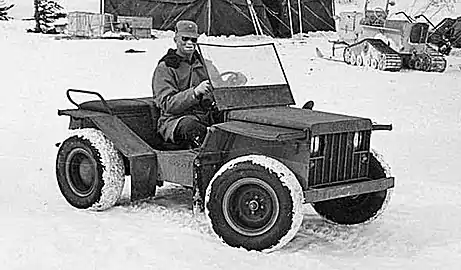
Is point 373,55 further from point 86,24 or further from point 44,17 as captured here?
point 44,17

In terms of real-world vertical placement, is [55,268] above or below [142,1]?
below

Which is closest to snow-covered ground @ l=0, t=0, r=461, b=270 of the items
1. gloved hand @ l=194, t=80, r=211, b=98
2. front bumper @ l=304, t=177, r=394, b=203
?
front bumper @ l=304, t=177, r=394, b=203

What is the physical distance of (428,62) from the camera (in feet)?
60.2

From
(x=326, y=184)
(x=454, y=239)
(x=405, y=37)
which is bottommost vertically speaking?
(x=454, y=239)

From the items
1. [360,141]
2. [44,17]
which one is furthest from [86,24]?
[360,141]

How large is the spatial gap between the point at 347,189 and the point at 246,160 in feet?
2.31

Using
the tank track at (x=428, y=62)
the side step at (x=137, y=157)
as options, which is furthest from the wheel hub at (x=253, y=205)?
the tank track at (x=428, y=62)

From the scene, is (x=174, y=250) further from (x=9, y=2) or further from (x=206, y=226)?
(x=9, y=2)

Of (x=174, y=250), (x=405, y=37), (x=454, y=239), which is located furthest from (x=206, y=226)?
(x=405, y=37)

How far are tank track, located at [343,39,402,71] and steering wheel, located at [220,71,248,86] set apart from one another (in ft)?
39.1

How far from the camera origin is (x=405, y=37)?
19.1 metres

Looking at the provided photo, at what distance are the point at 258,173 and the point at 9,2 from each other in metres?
28.6

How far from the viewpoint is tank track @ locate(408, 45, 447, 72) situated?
1827 cm

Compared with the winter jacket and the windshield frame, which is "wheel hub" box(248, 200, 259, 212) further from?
the winter jacket
